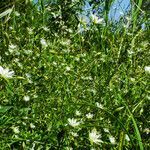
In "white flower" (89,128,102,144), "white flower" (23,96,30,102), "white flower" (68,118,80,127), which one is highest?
"white flower" (23,96,30,102)

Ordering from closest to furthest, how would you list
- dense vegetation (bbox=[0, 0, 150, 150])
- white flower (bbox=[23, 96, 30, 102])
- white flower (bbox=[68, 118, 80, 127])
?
dense vegetation (bbox=[0, 0, 150, 150]), white flower (bbox=[68, 118, 80, 127]), white flower (bbox=[23, 96, 30, 102])

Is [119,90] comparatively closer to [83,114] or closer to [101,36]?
[83,114]

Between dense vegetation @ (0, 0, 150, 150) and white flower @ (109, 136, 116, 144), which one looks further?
white flower @ (109, 136, 116, 144)

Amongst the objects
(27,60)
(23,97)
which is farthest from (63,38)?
(23,97)

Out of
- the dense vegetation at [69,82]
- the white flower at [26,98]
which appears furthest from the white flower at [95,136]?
the white flower at [26,98]

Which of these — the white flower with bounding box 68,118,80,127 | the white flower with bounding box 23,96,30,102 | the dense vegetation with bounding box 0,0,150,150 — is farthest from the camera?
Result: the white flower with bounding box 23,96,30,102

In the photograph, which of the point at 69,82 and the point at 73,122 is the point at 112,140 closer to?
the point at 73,122

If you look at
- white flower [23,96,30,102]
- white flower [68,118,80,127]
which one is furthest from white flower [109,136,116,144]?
white flower [23,96,30,102]

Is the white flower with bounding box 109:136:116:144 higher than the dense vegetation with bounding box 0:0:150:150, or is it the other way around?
the dense vegetation with bounding box 0:0:150:150

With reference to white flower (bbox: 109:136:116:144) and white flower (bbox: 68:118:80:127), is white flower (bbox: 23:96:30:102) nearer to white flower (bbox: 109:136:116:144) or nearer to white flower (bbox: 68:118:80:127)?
white flower (bbox: 68:118:80:127)
